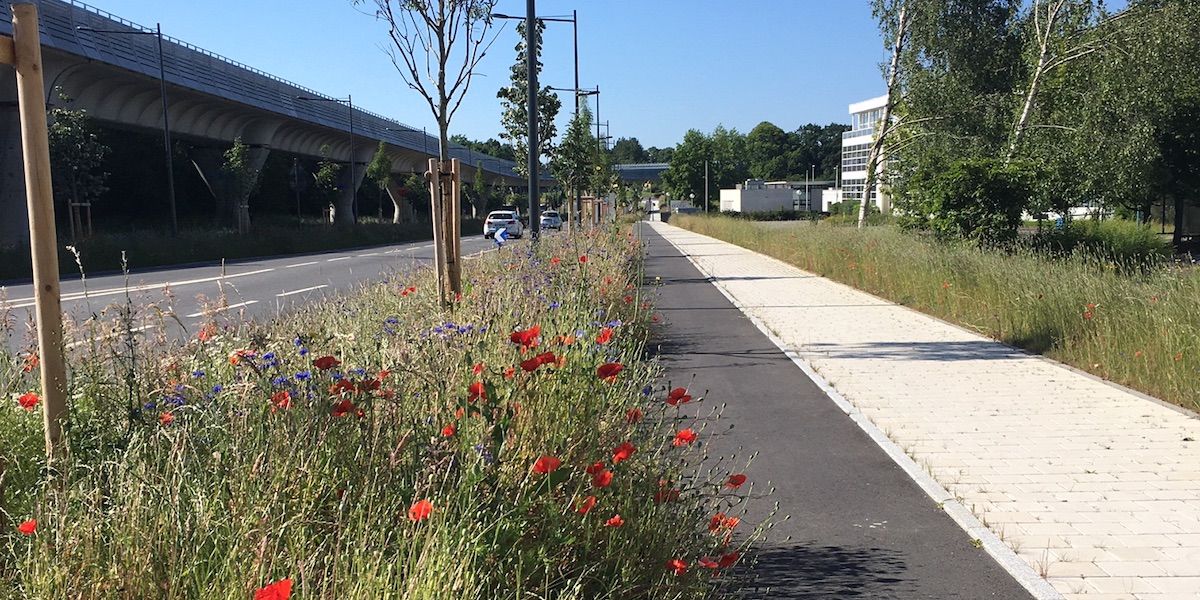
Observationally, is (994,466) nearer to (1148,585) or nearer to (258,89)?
(1148,585)

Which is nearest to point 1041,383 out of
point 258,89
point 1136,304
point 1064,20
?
point 1136,304

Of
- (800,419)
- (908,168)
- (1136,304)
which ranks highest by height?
(908,168)

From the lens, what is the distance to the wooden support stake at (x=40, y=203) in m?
3.40

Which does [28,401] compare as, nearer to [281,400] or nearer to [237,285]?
[281,400]

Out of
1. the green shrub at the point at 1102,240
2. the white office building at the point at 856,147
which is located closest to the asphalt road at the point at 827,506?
the green shrub at the point at 1102,240

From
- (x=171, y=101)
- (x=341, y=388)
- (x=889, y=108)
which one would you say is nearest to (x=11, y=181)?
(x=171, y=101)

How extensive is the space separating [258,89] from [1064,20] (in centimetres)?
3288

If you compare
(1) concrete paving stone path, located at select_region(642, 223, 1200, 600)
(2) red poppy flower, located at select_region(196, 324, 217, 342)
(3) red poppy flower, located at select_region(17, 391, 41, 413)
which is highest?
(2) red poppy flower, located at select_region(196, 324, 217, 342)

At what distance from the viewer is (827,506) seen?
4941mm

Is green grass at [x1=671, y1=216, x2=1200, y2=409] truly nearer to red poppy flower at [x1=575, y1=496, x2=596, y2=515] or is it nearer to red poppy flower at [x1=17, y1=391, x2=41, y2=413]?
red poppy flower at [x1=575, y1=496, x2=596, y2=515]

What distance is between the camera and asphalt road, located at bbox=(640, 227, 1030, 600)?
155 inches

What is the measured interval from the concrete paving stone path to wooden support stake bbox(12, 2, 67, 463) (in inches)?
162

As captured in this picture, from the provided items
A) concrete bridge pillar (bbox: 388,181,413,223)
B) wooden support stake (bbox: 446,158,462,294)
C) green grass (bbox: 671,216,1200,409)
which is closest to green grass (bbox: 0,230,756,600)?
wooden support stake (bbox: 446,158,462,294)

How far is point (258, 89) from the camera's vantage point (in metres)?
41.8
